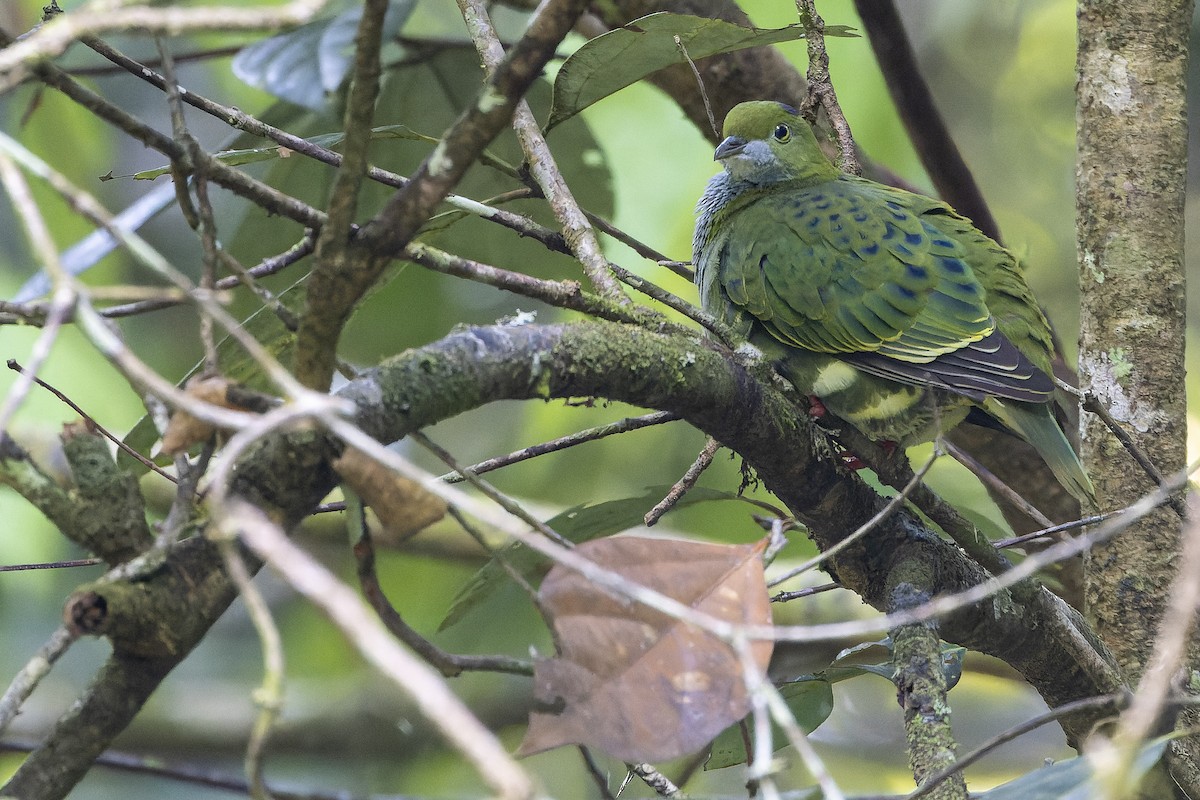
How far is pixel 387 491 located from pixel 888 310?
1747 mm

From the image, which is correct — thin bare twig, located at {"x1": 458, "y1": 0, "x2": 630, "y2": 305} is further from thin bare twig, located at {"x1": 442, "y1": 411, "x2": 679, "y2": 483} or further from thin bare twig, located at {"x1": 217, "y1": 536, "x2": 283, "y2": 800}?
thin bare twig, located at {"x1": 217, "y1": 536, "x2": 283, "y2": 800}

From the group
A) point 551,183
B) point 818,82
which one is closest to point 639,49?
point 551,183

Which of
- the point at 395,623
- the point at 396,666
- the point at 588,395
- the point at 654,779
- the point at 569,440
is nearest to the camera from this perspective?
the point at 396,666

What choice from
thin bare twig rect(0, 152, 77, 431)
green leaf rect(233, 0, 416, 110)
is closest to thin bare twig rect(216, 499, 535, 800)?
thin bare twig rect(0, 152, 77, 431)

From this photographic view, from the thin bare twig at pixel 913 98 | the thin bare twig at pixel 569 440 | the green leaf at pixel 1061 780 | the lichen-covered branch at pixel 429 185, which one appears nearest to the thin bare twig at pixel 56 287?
the lichen-covered branch at pixel 429 185

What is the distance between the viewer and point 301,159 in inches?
110

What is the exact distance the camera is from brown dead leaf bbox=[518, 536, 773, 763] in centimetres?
116

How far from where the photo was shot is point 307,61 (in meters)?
2.30

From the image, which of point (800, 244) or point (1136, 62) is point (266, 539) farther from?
point (1136, 62)

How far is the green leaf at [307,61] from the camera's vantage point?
7.26 feet

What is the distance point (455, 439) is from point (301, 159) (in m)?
2.09

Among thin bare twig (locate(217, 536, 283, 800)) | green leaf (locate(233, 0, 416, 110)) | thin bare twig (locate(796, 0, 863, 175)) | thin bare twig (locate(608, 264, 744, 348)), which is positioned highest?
green leaf (locate(233, 0, 416, 110))

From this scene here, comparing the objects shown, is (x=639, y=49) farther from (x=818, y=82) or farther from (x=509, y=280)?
(x=509, y=280)

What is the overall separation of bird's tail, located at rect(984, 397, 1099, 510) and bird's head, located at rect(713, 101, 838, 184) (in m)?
0.96
